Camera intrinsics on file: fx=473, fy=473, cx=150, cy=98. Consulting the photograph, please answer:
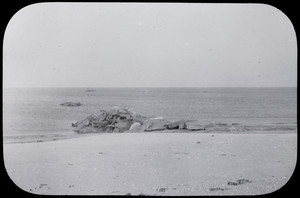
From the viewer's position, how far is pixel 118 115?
476 cm

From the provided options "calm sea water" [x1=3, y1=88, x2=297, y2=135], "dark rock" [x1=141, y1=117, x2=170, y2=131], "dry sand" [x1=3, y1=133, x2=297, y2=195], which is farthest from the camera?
"dark rock" [x1=141, y1=117, x2=170, y2=131]

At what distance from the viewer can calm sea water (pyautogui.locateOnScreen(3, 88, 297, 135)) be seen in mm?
4459

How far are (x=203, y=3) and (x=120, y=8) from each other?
0.80m

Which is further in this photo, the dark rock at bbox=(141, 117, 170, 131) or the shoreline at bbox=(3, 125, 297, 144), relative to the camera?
the dark rock at bbox=(141, 117, 170, 131)

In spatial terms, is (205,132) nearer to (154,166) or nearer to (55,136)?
(154,166)

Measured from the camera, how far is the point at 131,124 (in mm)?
4840

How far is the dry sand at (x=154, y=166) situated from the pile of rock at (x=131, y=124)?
0.56ft

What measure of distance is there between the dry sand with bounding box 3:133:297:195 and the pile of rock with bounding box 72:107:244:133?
0.17 meters

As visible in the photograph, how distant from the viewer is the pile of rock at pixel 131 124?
4703 mm

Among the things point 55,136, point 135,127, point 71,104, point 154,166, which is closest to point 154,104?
point 135,127

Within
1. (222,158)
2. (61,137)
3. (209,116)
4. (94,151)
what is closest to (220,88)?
(209,116)

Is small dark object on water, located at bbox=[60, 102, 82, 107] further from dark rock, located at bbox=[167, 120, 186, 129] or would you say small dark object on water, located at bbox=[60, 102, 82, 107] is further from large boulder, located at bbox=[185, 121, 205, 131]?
large boulder, located at bbox=[185, 121, 205, 131]

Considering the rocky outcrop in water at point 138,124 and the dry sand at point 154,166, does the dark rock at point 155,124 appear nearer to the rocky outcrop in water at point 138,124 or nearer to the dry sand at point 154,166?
the rocky outcrop in water at point 138,124

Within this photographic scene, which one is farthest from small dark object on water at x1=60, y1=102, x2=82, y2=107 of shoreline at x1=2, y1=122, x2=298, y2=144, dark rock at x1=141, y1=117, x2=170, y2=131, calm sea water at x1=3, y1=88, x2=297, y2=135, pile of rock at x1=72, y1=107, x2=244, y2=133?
dark rock at x1=141, y1=117, x2=170, y2=131
